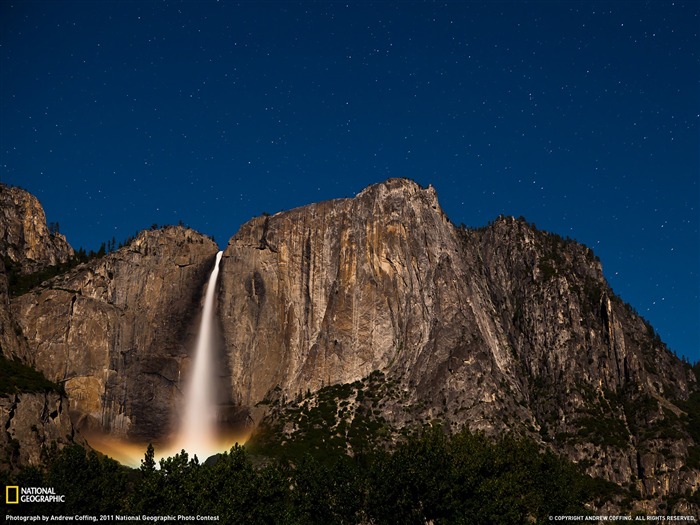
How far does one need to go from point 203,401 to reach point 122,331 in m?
23.7

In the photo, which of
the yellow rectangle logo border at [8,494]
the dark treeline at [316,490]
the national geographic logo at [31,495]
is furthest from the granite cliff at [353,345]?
the yellow rectangle logo border at [8,494]

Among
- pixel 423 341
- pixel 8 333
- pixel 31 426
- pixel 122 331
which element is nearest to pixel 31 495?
pixel 31 426

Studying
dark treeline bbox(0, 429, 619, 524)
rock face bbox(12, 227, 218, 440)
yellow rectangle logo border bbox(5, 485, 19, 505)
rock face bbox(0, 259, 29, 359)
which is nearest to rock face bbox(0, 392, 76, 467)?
rock face bbox(0, 259, 29, 359)

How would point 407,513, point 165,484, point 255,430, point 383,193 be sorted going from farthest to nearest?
point 383,193 < point 255,430 < point 407,513 < point 165,484

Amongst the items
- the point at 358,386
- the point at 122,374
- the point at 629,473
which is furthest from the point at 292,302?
the point at 629,473

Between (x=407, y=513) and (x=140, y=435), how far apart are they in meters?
91.4

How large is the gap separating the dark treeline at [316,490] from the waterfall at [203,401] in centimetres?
6967

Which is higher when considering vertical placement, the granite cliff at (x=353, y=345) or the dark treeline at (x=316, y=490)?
the granite cliff at (x=353, y=345)

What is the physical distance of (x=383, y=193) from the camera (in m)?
182

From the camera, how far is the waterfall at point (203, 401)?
155875 millimetres

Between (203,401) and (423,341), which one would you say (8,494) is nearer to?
(203,401)

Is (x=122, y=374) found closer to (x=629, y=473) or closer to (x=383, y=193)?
(x=383, y=193)

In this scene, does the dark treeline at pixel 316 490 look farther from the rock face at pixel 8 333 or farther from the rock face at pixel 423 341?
the rock face at pixel 8 333

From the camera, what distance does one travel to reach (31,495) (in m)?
76.1
